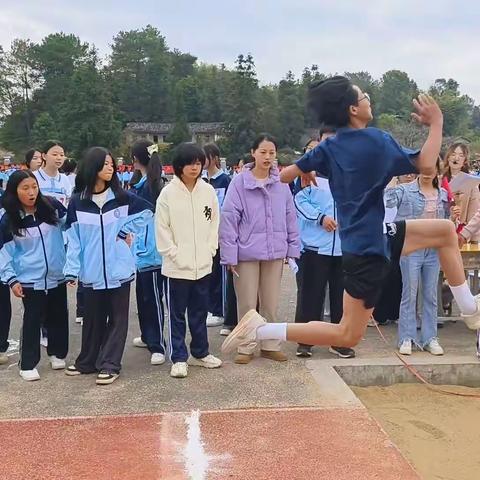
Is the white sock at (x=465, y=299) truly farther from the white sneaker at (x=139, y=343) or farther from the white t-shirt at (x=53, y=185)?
the white t-shirt at (x=53, y=185)

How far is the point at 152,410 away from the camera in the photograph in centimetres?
460

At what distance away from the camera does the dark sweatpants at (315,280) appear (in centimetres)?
594

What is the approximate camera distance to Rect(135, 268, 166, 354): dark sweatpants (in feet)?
19.1

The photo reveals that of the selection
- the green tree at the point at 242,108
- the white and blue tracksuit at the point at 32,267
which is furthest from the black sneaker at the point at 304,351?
the green tree at the point at 242,108

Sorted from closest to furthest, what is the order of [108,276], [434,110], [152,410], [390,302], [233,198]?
1. [434,110]
2. [152,410]
3. [108,276]
4. [233,198]
5. [390,302]

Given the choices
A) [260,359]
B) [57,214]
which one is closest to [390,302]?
[260,359]

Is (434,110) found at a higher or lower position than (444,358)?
higher

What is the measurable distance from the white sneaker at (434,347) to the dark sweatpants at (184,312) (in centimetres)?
208

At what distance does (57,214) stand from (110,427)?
Result: 1949 millimetres

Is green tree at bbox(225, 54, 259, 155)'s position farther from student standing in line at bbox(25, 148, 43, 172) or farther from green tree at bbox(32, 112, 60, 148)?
student standing in line at bbox(25, 148, 43, 172)

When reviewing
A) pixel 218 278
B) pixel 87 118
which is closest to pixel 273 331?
pixel 218 278

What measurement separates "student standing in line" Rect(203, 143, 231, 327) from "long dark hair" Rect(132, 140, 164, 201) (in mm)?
838

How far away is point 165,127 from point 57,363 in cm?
7818

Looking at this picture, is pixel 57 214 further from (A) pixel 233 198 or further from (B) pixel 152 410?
(B) pixel 152 410
